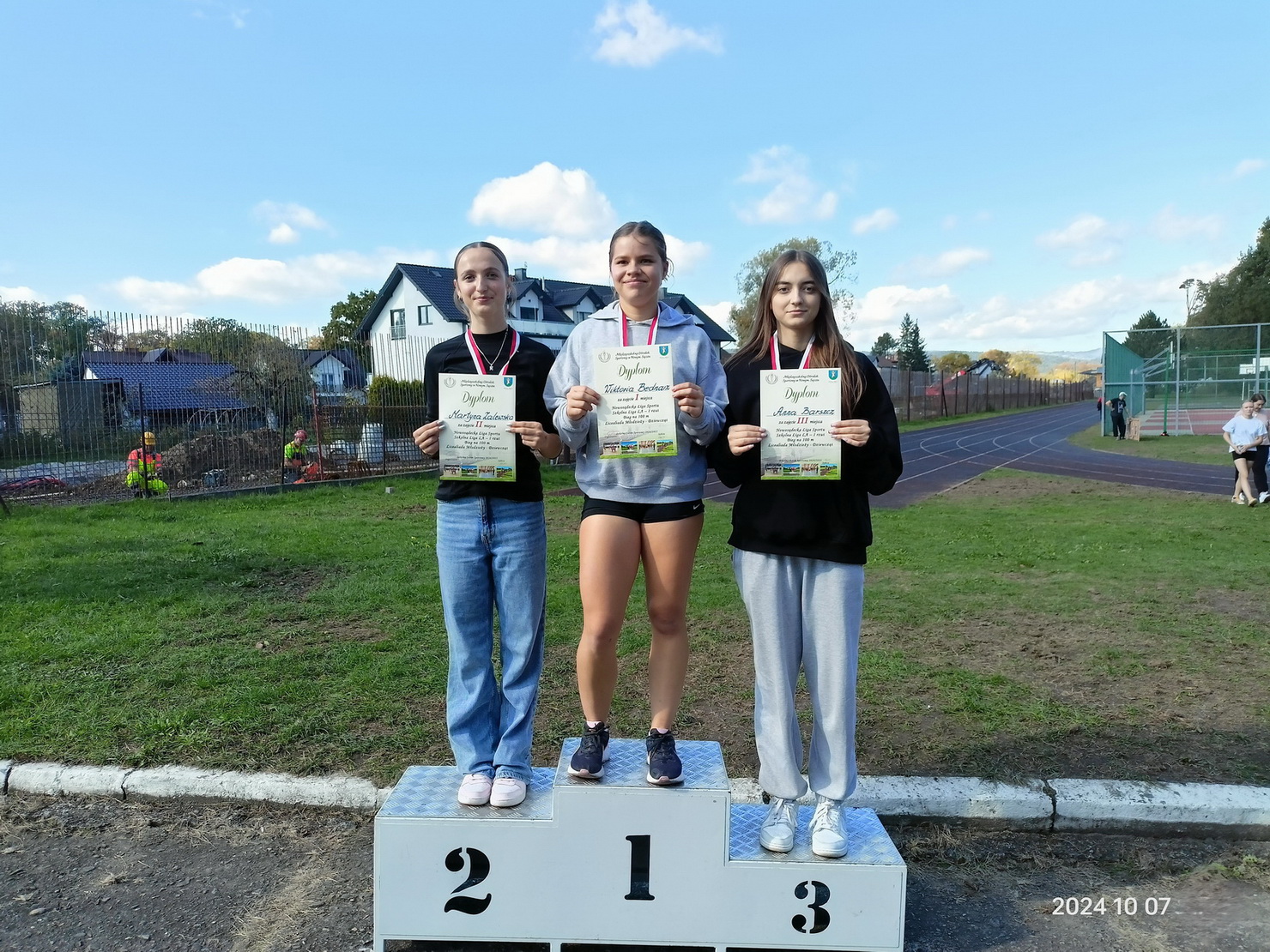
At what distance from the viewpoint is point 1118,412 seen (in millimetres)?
30453

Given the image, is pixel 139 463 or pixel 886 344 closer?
pixel 139 463

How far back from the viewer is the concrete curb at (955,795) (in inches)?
142

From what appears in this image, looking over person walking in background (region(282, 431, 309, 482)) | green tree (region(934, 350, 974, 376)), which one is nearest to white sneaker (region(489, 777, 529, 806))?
person walking in background (region(282, 431, 309, 482))

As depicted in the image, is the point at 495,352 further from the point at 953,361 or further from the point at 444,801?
the point at 953,361

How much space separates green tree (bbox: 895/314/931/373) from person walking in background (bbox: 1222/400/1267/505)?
82983 millimetres

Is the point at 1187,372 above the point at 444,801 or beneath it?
above

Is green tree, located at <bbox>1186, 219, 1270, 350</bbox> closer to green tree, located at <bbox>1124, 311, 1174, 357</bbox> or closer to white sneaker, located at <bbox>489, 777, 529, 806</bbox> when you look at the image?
green tree, located at <bbox>1124, 311, 1174, 357</bbox>

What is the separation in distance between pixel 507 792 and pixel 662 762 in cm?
56

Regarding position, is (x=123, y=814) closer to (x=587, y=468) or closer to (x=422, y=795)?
(x=422, y=795)

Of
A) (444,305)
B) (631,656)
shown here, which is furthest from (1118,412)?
(444,305)

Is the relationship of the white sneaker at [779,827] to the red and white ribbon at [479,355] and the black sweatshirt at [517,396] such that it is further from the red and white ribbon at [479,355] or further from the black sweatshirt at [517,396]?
the red and white ribbon at [479,355]

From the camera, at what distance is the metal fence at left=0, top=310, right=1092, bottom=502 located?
13641 millimetres

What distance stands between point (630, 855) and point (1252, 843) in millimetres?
2706

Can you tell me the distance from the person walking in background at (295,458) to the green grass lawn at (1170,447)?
19797 mm
